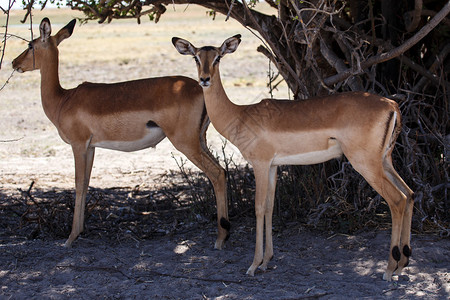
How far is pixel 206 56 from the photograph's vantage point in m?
5.90

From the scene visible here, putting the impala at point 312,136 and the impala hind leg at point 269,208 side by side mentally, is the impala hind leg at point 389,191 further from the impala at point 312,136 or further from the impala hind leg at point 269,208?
the impala hind leg at point 269,208

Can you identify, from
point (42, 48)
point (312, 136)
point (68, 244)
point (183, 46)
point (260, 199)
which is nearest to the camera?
point (312, 136)

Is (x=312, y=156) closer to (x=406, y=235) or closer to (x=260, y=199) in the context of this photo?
(x=260, y=199)

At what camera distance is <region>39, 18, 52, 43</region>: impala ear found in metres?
7.18

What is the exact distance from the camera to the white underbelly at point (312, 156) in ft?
19.1

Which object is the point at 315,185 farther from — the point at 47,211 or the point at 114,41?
the point at 114,41

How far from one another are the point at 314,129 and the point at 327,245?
4.53ft

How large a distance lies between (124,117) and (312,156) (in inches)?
91.0

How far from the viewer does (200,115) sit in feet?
22.6

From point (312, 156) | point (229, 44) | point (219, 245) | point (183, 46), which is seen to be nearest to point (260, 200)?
point (312, 156)

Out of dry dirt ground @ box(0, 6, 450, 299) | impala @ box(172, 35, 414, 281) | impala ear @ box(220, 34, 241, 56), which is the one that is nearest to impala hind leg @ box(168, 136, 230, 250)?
dry dirt ground @ box(0, 6, 450, 299)

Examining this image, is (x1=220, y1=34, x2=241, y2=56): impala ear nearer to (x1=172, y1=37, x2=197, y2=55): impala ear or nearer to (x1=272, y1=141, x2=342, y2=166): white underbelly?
(x1=172, y1=37, x2=197, y2=55): impala ear

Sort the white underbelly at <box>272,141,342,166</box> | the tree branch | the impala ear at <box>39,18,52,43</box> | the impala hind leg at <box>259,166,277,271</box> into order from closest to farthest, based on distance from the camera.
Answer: the white underbelly at <box>272,141,342,166</box>, the impala hind leg at <box>259,166,277,271</box>, the tree branch, the impala ear at <box>39,18,52,43</box>

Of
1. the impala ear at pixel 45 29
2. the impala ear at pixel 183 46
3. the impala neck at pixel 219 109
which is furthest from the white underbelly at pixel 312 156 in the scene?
the impala ear at pixel 45 29
